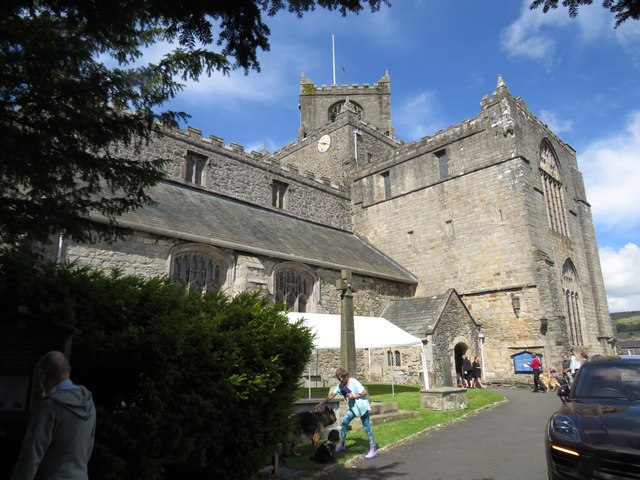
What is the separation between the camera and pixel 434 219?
22.5 meters

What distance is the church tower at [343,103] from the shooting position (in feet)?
109

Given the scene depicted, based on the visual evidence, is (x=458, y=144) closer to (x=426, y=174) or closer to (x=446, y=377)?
(x=426, y=174)

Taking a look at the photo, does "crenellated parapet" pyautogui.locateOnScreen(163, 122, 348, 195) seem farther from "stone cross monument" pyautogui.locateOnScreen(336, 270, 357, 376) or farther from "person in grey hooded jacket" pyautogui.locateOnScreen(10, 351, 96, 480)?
"person in grey hooded jacket" pyautogui.locateOnScreen(10, 351, 96, 480)

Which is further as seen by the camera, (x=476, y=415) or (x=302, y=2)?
(x=476, y=415)

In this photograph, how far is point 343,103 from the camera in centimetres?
3338

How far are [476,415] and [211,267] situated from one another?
911cm

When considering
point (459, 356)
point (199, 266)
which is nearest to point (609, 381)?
point (199, 266)

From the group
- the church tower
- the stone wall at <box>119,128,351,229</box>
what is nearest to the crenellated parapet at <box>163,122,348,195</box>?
the stone wall at <box>119,128,351,229</box>

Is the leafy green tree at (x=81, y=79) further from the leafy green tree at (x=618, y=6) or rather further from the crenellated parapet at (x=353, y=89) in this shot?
the crenellated parapet at (x=353, y=89)

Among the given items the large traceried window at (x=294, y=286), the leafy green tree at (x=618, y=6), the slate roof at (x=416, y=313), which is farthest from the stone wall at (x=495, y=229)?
the leafy green tree at (x=618, y=6)

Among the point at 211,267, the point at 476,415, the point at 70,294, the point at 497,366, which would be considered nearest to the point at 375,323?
the point at 476,415

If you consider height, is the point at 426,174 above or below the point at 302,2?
above

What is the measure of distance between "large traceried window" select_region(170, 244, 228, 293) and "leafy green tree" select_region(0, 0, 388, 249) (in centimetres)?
858

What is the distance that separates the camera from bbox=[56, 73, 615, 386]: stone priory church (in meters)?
14.9
